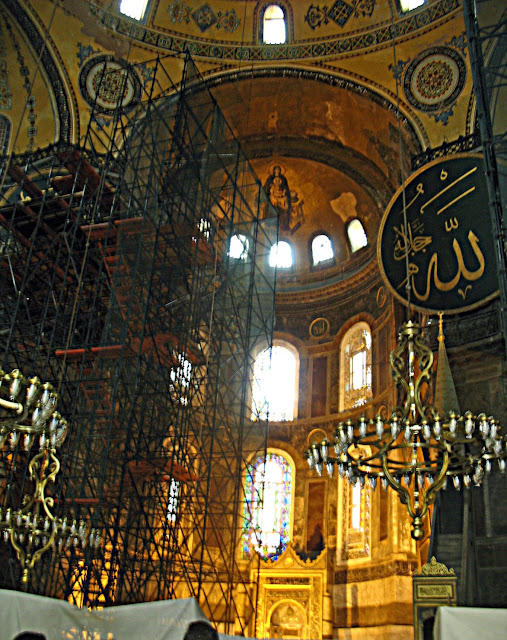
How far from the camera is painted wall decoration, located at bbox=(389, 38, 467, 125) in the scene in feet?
39.2

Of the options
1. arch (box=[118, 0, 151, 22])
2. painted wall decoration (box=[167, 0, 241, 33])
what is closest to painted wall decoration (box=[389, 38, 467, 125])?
painted wall decoration (box=[167, 0, 241, 33])

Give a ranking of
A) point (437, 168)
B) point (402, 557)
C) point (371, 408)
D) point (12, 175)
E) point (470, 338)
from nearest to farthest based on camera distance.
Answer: point (470, 338) → point (437, 168) → point (402, 557) → point (12, 175) → point (371, 408)

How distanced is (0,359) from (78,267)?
210 centimetres

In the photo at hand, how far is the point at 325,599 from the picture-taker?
12.1 m

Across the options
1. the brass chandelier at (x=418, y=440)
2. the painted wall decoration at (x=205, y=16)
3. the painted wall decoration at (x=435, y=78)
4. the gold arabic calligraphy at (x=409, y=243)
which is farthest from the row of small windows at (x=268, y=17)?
the brass chandelier at (x=418, y=440)

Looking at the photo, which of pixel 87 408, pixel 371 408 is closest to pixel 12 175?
pixel 87 408

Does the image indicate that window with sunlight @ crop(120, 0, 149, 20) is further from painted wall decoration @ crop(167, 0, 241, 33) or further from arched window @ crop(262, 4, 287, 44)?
arched window @ crop(262, 4, 287, 44)

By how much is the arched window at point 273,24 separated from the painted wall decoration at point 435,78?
8.33 feet

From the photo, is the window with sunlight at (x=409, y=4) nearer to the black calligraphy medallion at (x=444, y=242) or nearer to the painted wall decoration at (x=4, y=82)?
the black calligraphy medallion at (x=444, y=242)

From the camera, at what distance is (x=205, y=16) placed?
539 inches

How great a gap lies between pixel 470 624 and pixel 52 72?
12.4 metres

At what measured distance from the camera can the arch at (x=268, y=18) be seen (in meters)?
13.6

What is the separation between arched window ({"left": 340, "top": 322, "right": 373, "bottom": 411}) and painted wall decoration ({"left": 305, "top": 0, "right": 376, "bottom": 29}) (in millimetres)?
6056

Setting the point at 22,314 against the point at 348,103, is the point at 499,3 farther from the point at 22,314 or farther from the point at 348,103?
the point at 22,314
